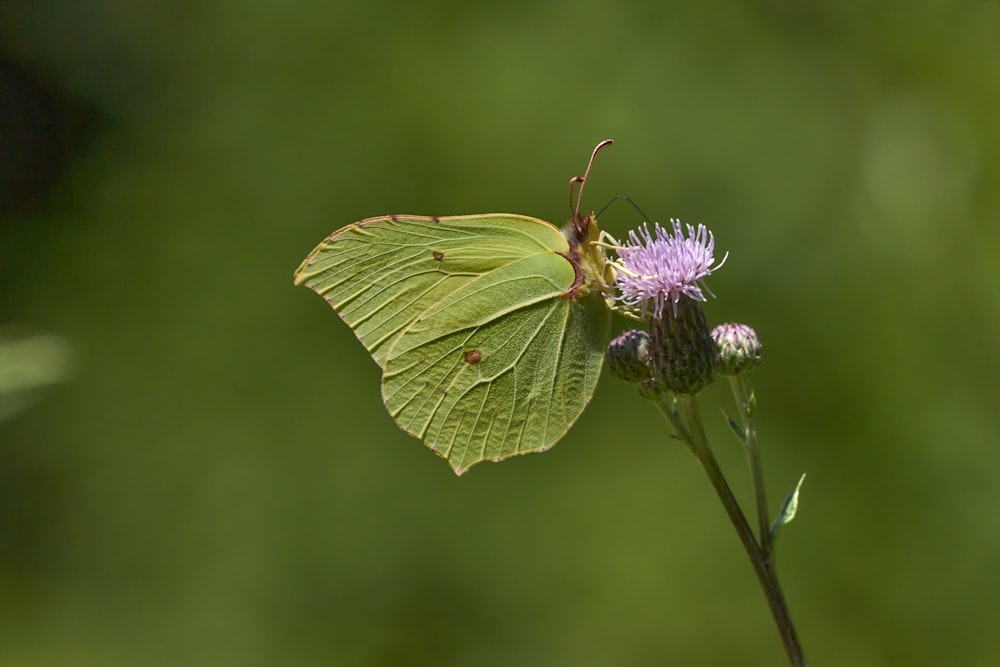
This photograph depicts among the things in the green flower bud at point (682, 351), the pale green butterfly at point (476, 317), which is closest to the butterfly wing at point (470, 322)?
the pale green butterfly at point (476, 317)

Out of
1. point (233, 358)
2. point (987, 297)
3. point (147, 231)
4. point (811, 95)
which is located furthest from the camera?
point (147, 231)

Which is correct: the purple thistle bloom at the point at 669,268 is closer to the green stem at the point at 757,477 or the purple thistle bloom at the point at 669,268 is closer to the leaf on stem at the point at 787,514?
the green stem at the point at 757,477

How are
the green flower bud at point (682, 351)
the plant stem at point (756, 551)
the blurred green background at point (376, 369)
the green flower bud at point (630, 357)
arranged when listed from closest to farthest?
the plant stem at point (756, 551) → the green flower bud at point (682, 351) → the green flower bud at point (630, 357) → the blurred green background at point (376, 369)

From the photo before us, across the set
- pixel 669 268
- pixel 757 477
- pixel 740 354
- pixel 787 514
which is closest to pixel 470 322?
pixel 669 268

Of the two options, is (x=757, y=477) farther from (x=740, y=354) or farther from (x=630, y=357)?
(x=630, y=357)

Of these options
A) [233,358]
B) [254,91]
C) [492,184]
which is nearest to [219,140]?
[254,91]

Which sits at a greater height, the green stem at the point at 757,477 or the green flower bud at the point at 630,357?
the green flower bud at the point at 630,357

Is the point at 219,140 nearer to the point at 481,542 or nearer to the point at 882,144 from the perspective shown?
the point at 481,542
